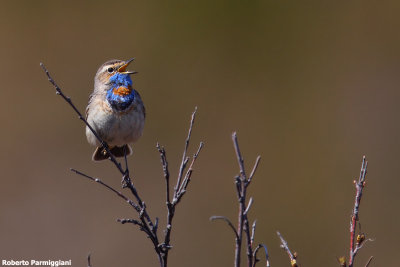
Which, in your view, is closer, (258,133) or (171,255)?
(171,255)

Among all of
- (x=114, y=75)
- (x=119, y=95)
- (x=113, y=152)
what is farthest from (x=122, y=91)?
(x=113, y=152)

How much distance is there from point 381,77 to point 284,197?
7.84 ft

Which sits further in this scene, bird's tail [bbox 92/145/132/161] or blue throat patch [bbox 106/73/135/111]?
bird's tail [bbox 92/145/132/161]

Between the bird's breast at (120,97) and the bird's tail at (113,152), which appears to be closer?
the bird's breast at (120,97)

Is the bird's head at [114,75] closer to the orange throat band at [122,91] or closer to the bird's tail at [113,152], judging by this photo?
the orange throat band at [122,91]

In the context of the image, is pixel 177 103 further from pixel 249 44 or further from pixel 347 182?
pixel 347 182

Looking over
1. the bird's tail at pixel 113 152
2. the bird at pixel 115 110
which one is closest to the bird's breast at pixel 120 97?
the bird at pixel 115 110

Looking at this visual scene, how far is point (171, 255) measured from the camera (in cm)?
843

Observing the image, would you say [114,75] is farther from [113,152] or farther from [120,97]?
[113,152]

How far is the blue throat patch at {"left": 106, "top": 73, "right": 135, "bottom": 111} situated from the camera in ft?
17.9

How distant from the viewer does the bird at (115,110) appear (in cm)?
536

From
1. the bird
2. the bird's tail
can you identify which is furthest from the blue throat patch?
the bird's tail

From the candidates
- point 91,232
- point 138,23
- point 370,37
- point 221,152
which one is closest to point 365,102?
point 370,37

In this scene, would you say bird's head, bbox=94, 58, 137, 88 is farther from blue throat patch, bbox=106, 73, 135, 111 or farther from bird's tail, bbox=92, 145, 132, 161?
bird's tail, bbox=92, 145, 132, 161
